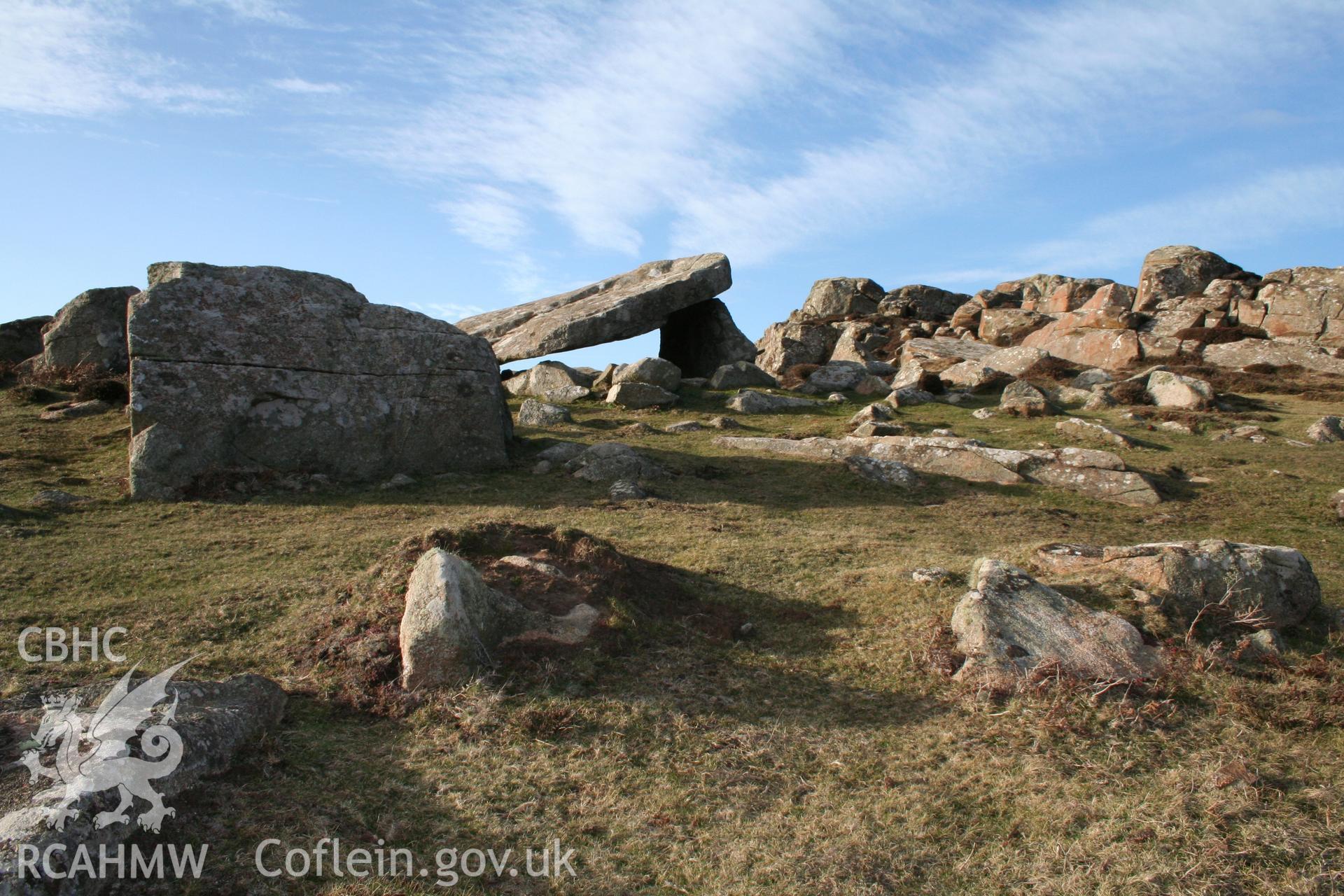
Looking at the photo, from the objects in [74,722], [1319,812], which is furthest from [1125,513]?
[74,722]

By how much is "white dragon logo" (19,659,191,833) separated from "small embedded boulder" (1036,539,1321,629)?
7.63 meters

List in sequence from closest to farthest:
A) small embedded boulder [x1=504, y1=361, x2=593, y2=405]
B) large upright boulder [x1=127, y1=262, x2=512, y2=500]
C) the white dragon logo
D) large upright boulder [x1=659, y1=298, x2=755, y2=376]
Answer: the white dragon logo < large upright boulder [x1=127, y1=262, x2=512, y2=500] < small embedded boulder [x1=504, y1=361, x2=593, y2=405] < large upright boulder [x1=659, y1=298, x2=755, y2=376]

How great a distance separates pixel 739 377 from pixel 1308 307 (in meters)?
20.0

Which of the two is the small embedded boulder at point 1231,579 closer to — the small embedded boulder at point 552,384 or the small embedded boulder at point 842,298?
the small embedded boulder at point 552,384

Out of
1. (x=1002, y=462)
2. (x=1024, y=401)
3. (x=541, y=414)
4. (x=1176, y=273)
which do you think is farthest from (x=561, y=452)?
(x=1176, y=273)

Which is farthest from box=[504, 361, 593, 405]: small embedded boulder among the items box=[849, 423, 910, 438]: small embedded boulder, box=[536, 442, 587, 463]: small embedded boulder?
box=[849, 423, 910, 438]: small embedded boulder

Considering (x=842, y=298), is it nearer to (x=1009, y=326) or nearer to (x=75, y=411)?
(x=1009, y=326)

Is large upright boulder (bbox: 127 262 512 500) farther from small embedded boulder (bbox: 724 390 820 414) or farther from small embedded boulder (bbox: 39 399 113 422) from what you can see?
small embedded boulder (bbox: 724 390 820 414)

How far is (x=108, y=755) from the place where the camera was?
15.1ft

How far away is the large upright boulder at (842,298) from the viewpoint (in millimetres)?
44219

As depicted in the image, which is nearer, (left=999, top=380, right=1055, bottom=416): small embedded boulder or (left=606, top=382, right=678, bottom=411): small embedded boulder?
(left=999, top=380, right=1055, bottom=416): small embedded boulder

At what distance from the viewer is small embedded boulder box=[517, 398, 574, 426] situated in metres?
19.0

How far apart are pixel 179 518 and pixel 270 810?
8094mm

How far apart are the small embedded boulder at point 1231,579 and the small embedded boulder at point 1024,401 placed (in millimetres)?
12184
